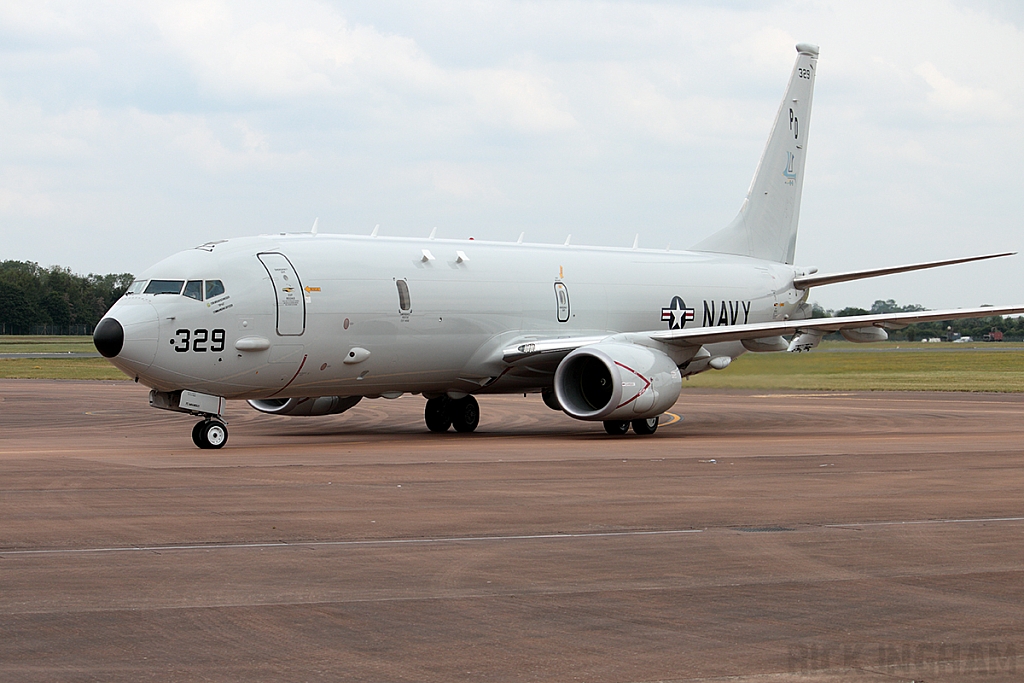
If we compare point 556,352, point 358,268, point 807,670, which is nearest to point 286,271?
point 358,268

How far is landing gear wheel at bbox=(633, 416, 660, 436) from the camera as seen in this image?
2649cm

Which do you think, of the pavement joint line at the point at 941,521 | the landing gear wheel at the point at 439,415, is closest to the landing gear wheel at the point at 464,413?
the landing gear wheel at the point at 439,415

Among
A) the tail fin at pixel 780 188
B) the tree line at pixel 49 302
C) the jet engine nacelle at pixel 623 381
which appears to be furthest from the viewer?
the tree line at pixel 49 302

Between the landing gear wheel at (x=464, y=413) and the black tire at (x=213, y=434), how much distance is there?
697cm

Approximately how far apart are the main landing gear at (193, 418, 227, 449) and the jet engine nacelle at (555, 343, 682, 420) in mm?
6455

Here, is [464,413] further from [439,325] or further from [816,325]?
[816,325]

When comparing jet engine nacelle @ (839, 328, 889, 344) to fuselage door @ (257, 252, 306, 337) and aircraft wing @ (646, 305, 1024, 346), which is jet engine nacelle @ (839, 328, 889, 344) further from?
fuselage door @ (257, 252, 306, 337)

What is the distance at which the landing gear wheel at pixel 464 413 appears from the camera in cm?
2873

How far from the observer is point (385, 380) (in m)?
25.4

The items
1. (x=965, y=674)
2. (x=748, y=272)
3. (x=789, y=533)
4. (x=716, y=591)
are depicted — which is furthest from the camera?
(x=748, y=272)

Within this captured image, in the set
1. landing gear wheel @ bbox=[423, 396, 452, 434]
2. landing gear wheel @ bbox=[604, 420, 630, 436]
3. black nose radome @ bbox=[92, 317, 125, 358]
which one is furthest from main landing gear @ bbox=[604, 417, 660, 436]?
black nose radome @ bbox=[92, 317, 125, 358]

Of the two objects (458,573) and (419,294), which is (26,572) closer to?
(458,573)

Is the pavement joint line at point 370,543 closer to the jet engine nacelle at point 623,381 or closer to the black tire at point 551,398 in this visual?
the jet engine nacelle at point 623,381

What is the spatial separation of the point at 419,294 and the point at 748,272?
1095cm
